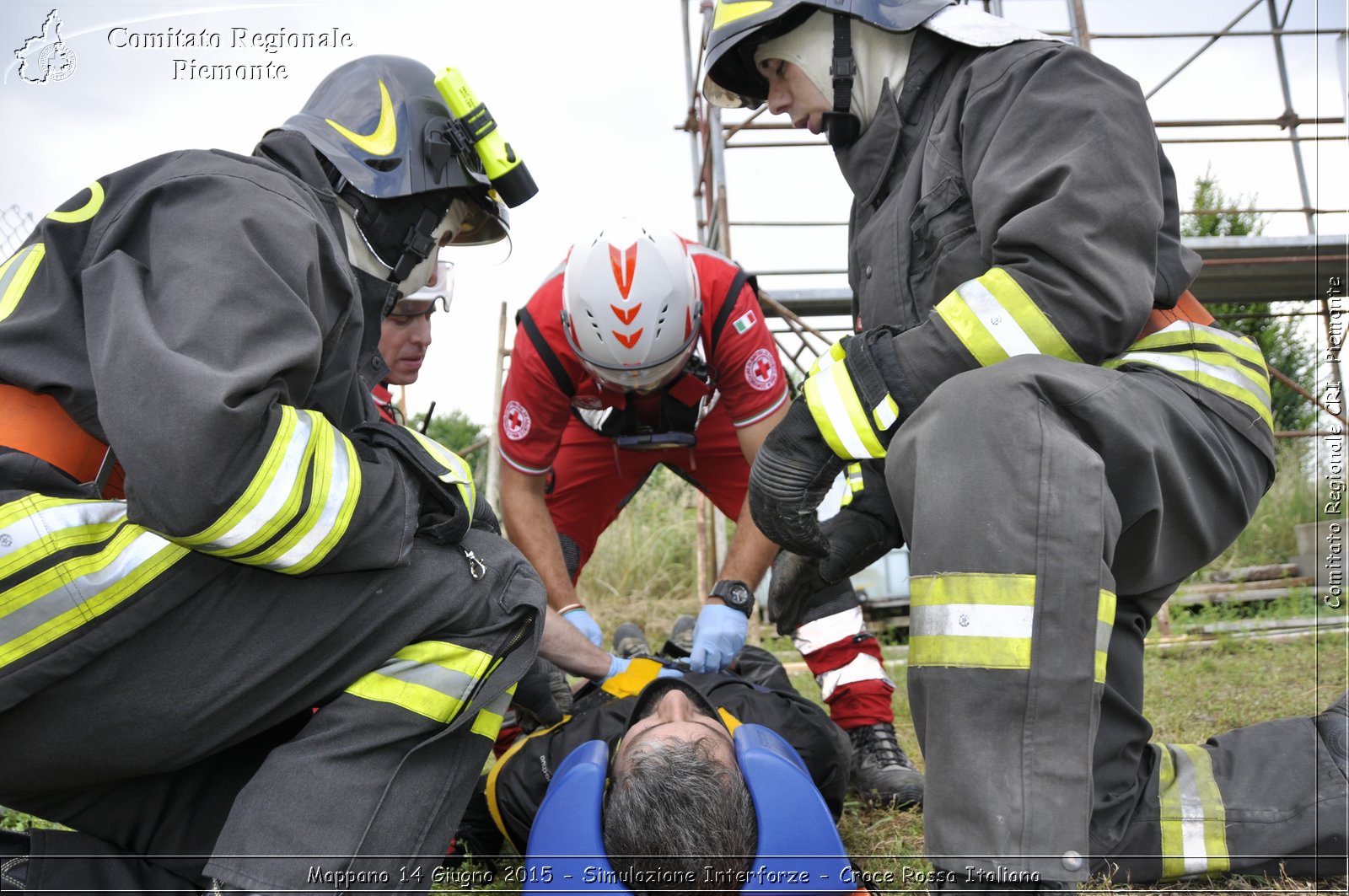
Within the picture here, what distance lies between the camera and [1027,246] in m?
2.04

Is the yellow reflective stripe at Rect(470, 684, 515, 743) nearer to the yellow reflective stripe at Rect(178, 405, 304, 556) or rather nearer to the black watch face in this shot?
the yellow reflective stripe at Rect(178, 405, 304, 556)

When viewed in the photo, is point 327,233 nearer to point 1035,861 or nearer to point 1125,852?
point 1035,861

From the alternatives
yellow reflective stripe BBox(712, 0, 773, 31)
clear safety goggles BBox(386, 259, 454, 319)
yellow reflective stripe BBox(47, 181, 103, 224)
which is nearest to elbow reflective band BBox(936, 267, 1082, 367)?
yellow reflective stripe BBox(712, 0, 773, 31)

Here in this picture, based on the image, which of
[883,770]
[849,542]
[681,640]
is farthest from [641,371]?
[883,770]

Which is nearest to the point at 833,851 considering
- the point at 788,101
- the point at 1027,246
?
the point at 1027,246

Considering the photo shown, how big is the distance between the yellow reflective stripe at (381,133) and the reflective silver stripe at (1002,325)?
4.73ft

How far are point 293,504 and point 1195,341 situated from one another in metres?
1.99

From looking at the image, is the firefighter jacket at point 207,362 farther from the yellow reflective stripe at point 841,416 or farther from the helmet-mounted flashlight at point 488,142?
the yellow reflective stripe at point 841,416

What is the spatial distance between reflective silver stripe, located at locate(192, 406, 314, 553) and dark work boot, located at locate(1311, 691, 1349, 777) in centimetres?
229

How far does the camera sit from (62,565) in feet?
5.68

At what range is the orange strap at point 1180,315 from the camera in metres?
2.36

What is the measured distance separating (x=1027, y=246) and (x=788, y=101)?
3.98 feet

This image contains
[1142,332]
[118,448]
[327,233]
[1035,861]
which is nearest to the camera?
[1035,861]

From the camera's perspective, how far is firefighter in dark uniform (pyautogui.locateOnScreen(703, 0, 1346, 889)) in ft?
5.10
